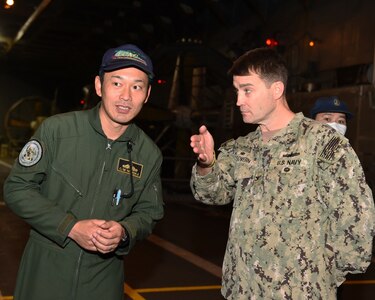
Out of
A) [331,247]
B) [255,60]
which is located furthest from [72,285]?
[255,60]

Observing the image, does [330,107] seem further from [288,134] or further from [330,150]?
[330,150]

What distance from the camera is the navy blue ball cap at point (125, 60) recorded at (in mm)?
2598

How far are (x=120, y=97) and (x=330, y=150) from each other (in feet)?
3.59

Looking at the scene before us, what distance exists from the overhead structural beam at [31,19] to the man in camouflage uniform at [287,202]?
14402 millimetres

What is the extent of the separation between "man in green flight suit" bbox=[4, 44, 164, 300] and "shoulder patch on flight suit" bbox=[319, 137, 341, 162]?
0.93 m

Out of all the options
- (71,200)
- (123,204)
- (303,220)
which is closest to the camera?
(303,220)

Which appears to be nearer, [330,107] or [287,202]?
[287,202]

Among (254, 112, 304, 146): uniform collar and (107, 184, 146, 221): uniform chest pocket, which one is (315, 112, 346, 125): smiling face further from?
(107, 184, 146, 221): uniform chest pocket

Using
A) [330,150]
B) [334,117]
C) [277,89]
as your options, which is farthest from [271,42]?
[330,150]

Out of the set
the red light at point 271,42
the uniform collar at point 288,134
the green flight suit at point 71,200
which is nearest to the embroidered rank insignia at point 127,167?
the green flight suit at point 71,200

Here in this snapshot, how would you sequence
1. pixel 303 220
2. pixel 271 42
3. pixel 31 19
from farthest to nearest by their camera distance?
pixel 31 19 < pixel 271 42 < pixel 303 220

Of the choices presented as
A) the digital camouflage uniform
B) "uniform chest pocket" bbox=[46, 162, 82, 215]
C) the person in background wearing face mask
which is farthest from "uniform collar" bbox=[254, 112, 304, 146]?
the person in background wearing face mask

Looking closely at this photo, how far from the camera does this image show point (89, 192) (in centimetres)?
257

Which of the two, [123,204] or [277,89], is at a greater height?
[277,89]
